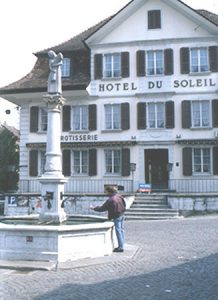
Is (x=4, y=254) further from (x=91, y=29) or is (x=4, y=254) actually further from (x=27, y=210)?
(x=91, y=29)

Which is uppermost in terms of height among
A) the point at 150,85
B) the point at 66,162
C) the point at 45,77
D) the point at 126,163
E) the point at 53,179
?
the point at 45,77

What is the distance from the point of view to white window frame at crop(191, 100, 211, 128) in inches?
1104

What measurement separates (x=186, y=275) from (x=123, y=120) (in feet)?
65.9

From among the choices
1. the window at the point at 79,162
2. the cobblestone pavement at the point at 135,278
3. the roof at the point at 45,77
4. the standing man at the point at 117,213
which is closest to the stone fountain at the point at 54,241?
the standing man at the point at 117,213

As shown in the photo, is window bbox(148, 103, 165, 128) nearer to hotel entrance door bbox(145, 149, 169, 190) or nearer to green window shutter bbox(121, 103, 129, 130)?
green window shutter bbox(121, 103, 129, 130)

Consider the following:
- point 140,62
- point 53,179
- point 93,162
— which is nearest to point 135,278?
point 53,179

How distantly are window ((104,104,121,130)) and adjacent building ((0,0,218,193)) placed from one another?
0.06 meters

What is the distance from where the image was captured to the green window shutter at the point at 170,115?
28172mm

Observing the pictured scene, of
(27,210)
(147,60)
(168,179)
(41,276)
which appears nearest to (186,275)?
(41,276)

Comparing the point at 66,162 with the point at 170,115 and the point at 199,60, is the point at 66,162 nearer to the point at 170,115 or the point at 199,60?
the point at 170,115

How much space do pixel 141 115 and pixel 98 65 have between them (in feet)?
13.9

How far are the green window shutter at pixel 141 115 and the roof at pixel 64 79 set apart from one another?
3.61 metres

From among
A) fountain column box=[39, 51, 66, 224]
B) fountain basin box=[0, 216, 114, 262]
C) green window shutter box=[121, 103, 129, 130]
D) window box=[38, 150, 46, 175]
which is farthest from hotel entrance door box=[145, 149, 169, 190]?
fountain basin box=[0, 216, 114, 262]

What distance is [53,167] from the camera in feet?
42.6
